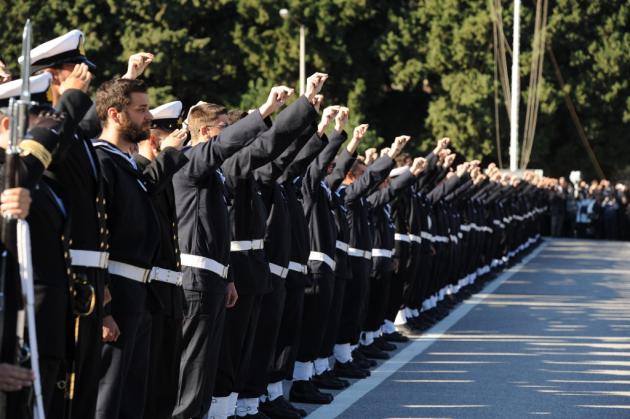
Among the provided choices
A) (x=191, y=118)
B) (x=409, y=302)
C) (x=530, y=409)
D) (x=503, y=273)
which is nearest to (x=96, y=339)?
(x=191, y=118)

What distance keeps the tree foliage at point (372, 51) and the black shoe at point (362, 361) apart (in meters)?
37.1

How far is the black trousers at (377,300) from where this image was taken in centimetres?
1307

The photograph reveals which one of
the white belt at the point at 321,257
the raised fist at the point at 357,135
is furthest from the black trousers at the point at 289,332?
the raised fist at the point at 357,135

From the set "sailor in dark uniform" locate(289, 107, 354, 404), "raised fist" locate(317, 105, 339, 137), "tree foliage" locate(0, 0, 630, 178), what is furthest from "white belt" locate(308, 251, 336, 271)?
"tree foliage" locate(0, 0, 630, 178)

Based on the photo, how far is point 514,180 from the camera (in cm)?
2889

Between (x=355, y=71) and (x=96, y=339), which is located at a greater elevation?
(x=355, y=71)

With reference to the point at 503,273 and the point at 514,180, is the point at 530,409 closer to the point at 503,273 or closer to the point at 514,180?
the point at 503,273

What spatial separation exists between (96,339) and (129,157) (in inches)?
41.5

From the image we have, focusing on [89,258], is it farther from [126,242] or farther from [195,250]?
[195,250]

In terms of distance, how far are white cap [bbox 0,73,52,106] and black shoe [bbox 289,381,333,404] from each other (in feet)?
15.8

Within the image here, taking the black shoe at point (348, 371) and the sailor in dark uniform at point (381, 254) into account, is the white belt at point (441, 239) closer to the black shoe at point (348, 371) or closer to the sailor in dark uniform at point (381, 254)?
the sailor in dark uniform at point (381, 254)

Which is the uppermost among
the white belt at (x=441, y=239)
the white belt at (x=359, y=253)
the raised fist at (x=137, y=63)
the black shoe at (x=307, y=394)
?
the raised fist at (x=137, y=63)

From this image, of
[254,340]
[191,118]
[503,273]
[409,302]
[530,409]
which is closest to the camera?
[191,118]

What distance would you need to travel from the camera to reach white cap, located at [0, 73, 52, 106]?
5.30 metres
